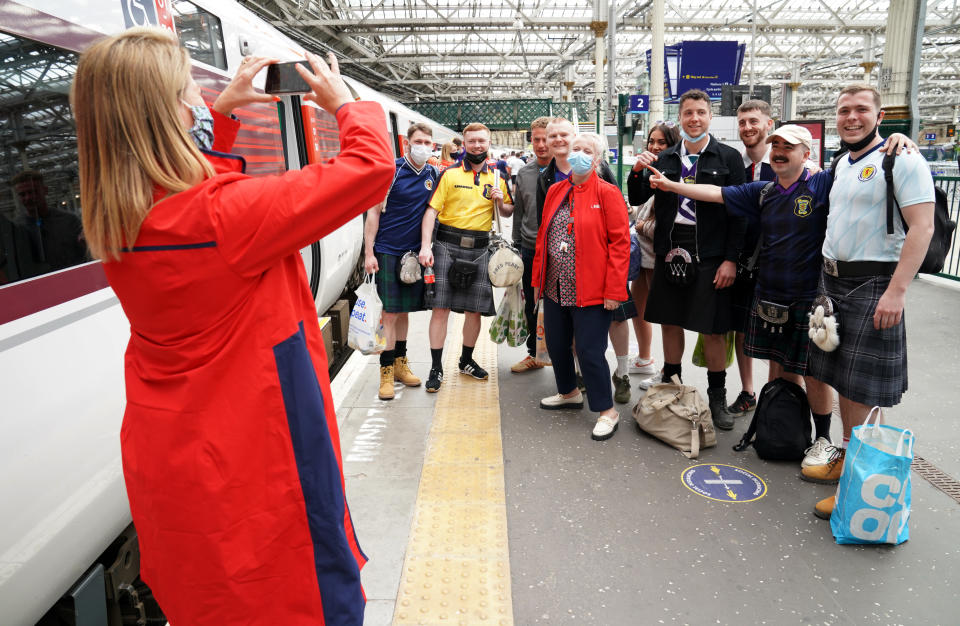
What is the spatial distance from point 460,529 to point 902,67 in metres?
10.6

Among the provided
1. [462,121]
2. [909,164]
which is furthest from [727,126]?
[462,121]

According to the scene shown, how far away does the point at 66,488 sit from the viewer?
6.39ft

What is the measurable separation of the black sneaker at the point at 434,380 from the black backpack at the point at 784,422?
7.45 feet

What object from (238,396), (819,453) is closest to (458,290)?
(819,453)

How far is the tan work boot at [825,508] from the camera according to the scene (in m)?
2.99

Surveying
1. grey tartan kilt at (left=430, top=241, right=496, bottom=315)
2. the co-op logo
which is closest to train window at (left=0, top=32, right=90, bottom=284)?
the co-op logo

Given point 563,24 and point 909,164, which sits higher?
point 563,24

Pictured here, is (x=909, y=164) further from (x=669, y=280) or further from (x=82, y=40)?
(x=82, y=40)

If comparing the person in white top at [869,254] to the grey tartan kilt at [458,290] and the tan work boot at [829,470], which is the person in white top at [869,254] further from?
the grey tartan kilt at [458,290]

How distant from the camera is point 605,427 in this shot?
12.9ft

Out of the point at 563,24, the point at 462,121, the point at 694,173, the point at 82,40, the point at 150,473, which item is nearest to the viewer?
the point at 150,473

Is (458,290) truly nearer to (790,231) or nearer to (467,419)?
(467,419)

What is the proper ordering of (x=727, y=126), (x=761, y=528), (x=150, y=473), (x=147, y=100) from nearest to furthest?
(x=147, y=100) → (x=150, y=473) → (x=761, y=528) → (x=727, y=126)

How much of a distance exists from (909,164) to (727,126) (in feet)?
32.6
